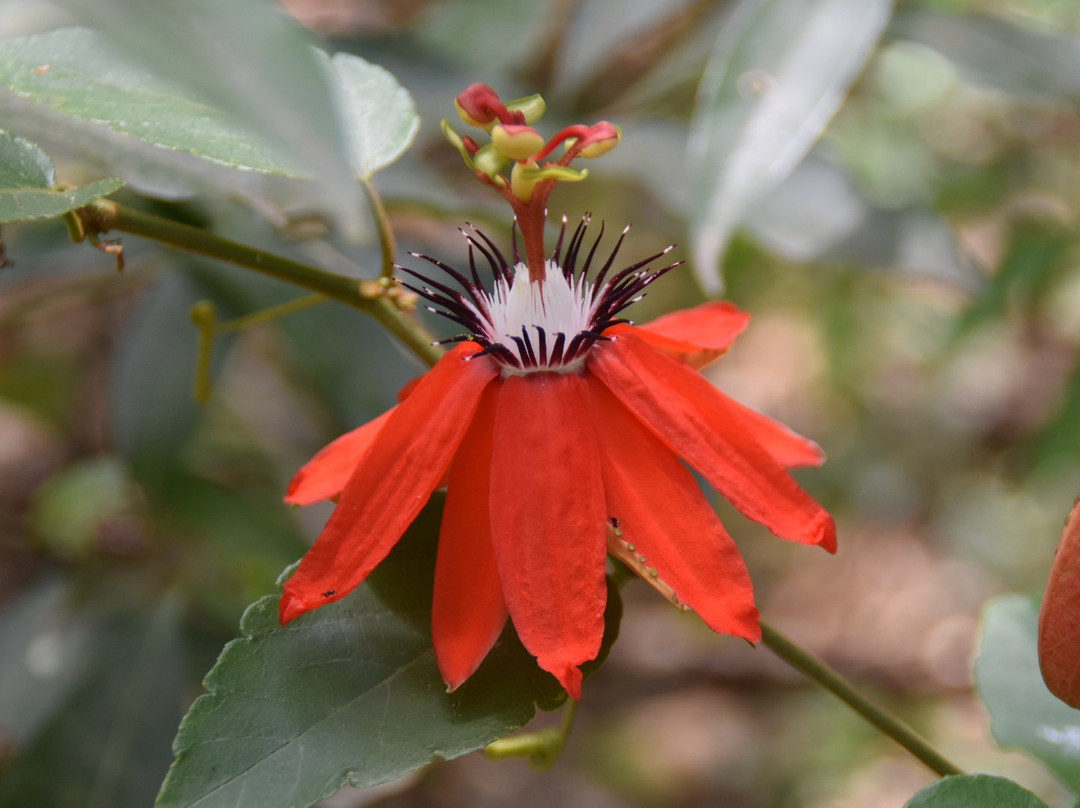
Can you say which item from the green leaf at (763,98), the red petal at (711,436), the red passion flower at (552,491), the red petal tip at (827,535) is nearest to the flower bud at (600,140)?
the red passion flower at (552,491)

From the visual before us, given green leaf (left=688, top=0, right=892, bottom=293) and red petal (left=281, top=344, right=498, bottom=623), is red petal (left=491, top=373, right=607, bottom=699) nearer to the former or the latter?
red petal (left=281, top=344, right=498, bottom=623)

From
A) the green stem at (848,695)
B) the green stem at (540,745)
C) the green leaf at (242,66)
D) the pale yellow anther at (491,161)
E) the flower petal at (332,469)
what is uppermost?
the green leaf at (242,66)

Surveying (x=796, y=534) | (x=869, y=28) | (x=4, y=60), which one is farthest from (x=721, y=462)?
(x=869, y=28)

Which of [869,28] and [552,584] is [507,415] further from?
[869,28]

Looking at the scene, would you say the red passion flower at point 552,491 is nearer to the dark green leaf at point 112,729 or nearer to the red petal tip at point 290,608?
the red petal tip at point 290,608

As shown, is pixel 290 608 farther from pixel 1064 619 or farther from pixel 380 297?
pixel 1064 619
